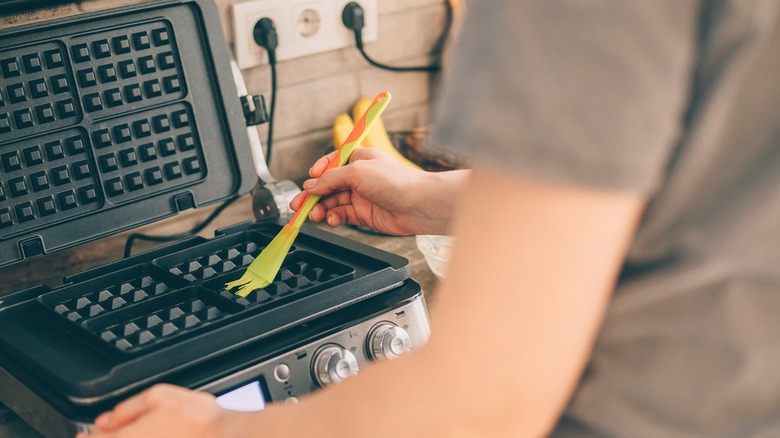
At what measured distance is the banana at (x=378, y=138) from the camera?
5.27 feet

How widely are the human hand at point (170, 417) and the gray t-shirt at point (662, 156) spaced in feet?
0.91

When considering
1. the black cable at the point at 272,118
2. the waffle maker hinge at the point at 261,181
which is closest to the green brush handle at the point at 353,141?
the waffle maker hinge at the point at 261,181

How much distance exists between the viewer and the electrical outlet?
4.86 feet

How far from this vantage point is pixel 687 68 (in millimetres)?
501

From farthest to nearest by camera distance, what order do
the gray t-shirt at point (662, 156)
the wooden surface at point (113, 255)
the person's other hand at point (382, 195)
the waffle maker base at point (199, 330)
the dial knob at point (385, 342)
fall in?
the wooden surface at point (113, 255) → the person's other hand at point (382, 195) → the dial knob at point (385, 342) → the waffle maker base at point (199, 330) → the gray t-shirt at point (662, 156)

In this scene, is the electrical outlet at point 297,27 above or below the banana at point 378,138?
above

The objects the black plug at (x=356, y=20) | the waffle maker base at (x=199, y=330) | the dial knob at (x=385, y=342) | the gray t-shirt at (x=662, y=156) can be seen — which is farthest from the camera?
the black plug at (x=356, y=20)

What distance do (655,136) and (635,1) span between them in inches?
3.0

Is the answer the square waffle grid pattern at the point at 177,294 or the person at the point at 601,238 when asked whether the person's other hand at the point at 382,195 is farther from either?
the person at the point at 601,238

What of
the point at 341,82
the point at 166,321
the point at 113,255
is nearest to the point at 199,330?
the point at 166,321

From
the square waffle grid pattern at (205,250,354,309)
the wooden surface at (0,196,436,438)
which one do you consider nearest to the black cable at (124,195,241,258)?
the wooden surface at (0,196,436,438)

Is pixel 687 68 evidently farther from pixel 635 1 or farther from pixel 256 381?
pixel 256 381

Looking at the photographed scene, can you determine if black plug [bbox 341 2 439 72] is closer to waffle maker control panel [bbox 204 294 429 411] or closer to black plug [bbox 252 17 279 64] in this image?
black plug [bbox 252 17 279 64]

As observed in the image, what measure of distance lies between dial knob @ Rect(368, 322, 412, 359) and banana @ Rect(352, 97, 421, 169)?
64 centimetres
